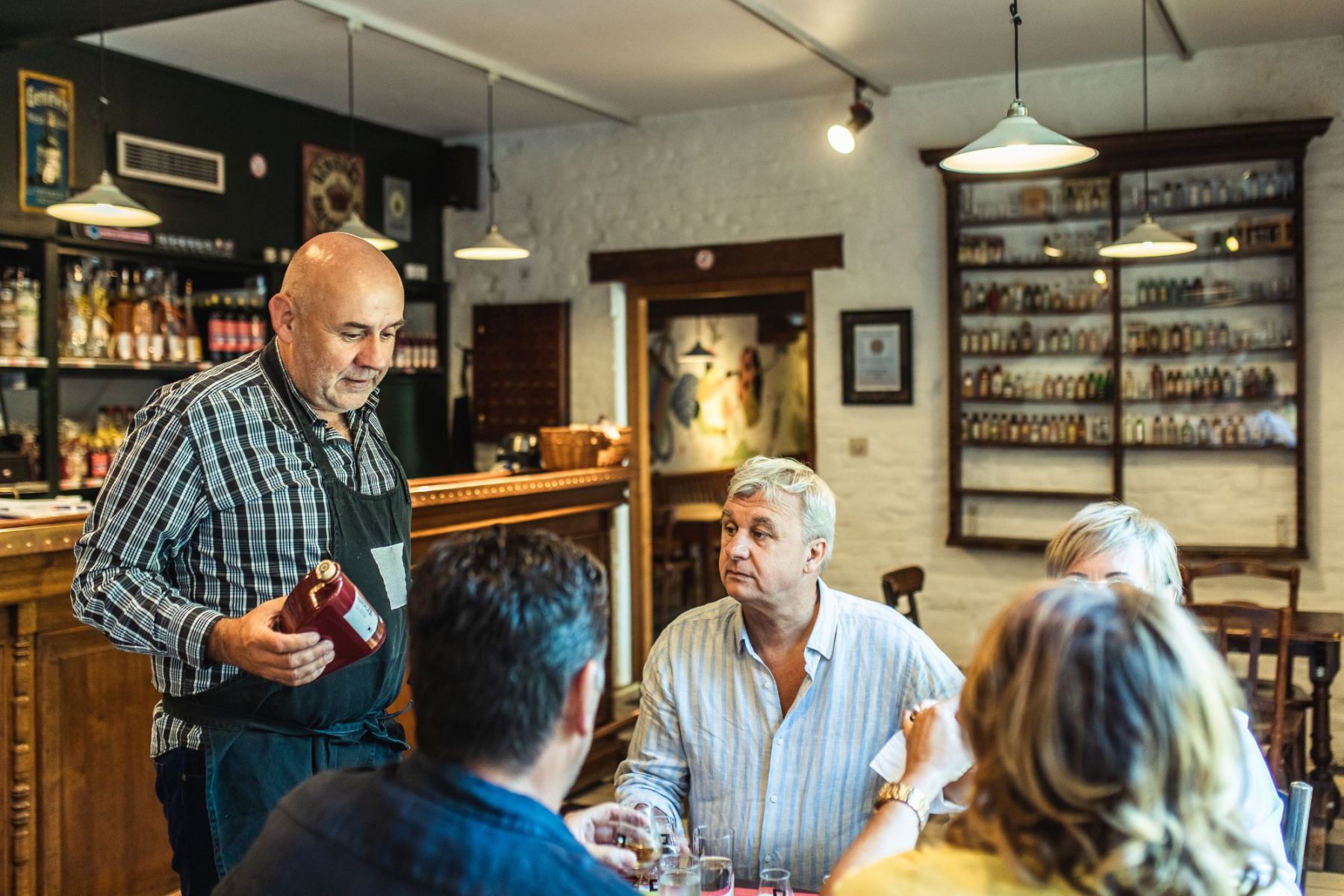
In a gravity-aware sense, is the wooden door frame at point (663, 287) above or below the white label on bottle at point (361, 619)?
above

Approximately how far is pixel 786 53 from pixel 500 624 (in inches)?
198

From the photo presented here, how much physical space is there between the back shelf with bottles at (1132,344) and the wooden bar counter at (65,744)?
4071mm

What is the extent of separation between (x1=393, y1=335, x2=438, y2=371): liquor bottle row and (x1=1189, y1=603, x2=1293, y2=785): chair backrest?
4.74m

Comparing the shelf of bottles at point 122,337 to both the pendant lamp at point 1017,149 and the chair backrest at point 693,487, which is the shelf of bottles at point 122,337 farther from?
the chair backrest at point 693,487

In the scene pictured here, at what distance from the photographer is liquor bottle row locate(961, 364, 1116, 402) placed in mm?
5957

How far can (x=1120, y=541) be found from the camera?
2.27 metres

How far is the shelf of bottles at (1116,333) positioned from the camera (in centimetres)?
564

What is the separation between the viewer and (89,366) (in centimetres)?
549

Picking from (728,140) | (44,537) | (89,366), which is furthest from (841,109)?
(44,537)

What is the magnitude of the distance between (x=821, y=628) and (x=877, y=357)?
4248 mm

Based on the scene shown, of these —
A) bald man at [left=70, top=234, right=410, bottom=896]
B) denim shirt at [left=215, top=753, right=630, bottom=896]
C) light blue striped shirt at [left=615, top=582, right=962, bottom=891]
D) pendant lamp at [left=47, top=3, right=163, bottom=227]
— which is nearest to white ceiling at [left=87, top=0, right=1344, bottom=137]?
pendant lamp at [left=47, top=3, right=163, bottom=227]

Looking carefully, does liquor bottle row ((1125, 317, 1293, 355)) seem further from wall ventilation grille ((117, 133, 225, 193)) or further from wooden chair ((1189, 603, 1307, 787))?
wall ventilation grille ((117, 133, 225, 193))

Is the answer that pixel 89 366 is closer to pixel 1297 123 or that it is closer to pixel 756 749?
pixel 756 749

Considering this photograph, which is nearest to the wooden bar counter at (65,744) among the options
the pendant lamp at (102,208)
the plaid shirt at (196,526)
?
the plaid shirt at (196,526)
